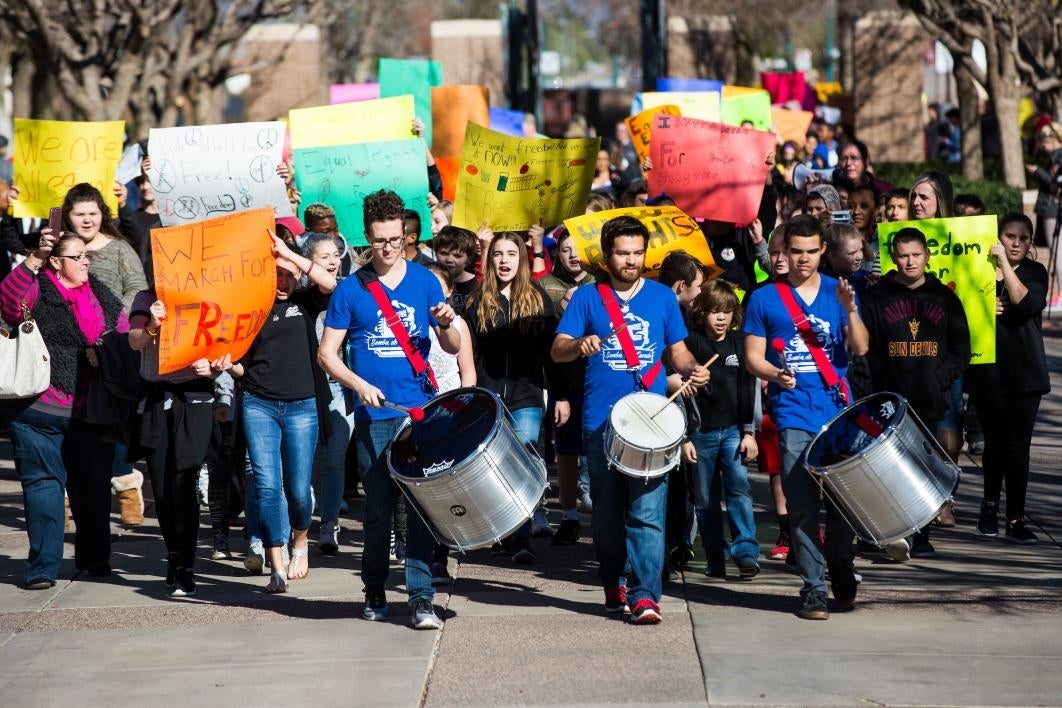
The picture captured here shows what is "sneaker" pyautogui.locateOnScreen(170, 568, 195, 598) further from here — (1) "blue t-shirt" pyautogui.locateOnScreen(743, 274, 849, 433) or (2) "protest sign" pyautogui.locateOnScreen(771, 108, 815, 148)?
(2) "protest sign" pyautogui.locateOnScreen(771, 108, 815, 148)

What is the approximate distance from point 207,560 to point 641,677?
344cm

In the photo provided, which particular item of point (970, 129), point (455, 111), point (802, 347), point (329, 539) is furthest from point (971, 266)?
point (970, 129)

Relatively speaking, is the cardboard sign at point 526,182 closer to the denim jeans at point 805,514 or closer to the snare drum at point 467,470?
the snare drum at point 467,470

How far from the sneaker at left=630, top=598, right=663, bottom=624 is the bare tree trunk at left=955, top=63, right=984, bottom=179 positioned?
1932 centimetres

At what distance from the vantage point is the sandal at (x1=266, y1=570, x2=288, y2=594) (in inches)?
312

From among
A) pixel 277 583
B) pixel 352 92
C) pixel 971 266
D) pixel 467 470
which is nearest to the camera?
pixel 467 470

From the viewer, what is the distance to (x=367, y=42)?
47.0 m

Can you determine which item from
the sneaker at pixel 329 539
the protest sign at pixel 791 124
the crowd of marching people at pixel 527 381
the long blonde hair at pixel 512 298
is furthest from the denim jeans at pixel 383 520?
the protest sign at pixel 791 124

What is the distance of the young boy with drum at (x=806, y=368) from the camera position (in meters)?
7.09

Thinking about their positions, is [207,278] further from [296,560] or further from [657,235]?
[657,235]

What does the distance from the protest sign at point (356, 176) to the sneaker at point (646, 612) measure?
442cm

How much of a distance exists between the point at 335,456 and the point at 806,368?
9.28ft

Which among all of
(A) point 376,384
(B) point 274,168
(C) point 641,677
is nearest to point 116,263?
(B) point 274,168

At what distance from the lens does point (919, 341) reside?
823cm
